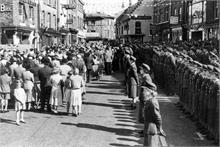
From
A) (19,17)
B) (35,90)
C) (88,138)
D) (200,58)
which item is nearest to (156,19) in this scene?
(19,17)

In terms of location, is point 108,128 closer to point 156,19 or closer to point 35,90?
point 35,90

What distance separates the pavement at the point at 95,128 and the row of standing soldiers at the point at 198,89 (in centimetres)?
33

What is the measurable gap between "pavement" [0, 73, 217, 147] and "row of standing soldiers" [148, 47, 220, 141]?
0.33 metres

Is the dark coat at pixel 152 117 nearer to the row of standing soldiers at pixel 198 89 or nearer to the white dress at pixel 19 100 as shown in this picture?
the row of standing soldiers at pixel 198 89

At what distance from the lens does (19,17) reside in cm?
2919

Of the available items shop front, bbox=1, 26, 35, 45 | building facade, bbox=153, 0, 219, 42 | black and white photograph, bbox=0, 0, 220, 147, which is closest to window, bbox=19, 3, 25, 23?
shop front, bbox=1, 26, 35, 45

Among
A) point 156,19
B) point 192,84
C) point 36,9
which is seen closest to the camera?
point 192,84

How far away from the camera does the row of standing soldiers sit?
895 centimetres

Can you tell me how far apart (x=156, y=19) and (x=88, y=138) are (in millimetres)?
46583

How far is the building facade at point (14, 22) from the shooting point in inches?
1091

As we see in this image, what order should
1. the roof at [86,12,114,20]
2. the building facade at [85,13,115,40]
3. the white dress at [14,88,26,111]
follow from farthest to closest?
the building facade at [85,13,115,40]
the roof at [86,12,114,20]
the white dress at [14,88,26,111]

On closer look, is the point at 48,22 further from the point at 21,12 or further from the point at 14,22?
the point at 14,22

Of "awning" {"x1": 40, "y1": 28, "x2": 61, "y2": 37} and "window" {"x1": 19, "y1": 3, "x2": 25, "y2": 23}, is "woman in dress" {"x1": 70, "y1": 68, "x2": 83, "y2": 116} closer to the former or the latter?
"window" {"x1": 19, "y1": 3, "x2": 25, "y2": 23}

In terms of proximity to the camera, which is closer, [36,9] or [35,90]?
[35,90]
